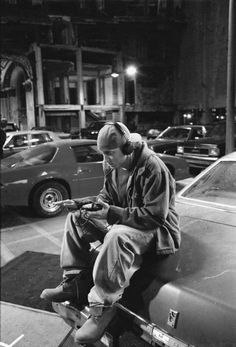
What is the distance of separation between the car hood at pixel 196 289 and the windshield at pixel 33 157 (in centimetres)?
369

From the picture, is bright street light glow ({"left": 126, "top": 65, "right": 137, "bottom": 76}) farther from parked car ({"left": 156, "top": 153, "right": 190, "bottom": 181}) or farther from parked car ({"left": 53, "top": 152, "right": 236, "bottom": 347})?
parked car ({"left": 53, "top": 152, "right": 236, "bottom": 347})

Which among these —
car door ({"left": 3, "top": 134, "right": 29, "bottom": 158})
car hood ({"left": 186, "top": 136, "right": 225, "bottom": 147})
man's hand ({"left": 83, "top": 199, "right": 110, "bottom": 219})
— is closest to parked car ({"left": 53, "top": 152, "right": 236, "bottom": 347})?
man's hand ({"left": 83, "top": 199, "right": 110, "bottom": 219})

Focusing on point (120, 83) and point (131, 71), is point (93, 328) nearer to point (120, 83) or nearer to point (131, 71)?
point (131, 71)

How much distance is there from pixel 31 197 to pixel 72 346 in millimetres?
3548

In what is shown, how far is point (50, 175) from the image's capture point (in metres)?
5.27

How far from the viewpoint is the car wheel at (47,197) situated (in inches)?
207

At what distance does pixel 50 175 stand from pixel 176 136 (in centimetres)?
466

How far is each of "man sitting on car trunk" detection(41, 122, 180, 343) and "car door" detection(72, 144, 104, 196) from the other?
11.3ft

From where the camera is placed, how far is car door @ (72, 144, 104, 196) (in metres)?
5.52

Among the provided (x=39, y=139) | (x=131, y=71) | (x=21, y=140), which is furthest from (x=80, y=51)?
(x=21, y=140)

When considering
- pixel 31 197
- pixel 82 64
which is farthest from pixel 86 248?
pixel 82 64

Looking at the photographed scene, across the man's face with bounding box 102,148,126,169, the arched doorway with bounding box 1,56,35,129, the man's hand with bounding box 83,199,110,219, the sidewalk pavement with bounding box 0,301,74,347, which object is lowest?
the sidewalk pavement with bounding box 0,301,74,347

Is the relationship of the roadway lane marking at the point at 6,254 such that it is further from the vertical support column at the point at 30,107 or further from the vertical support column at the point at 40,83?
the vertical support column at the point at 30,107

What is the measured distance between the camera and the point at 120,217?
1741 millimetres
